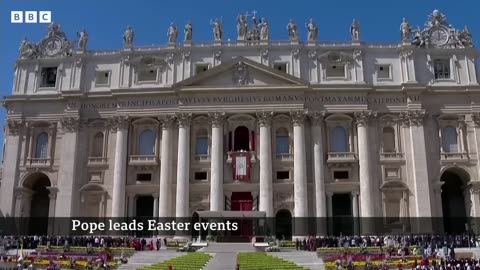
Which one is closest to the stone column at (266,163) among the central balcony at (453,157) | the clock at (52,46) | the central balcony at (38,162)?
the central balcony at (453,157)

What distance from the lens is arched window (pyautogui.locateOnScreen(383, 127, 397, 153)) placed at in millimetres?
57938

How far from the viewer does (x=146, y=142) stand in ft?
196

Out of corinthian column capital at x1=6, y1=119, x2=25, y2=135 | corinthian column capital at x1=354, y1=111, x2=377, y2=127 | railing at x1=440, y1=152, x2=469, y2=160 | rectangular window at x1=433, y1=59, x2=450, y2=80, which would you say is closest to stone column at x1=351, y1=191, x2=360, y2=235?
corinthian column capital at x1=354, y1=111, x2=377, y2=127

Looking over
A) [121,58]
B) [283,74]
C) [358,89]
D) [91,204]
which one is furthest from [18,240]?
[358,89]

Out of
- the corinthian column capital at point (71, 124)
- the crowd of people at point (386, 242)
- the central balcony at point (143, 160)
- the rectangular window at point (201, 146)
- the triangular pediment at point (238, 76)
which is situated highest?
the triangular pediment at point (238, 76)

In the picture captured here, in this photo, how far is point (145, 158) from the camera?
58.2m

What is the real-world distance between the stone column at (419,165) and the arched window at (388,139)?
5.85 feet

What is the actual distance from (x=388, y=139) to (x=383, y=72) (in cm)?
795

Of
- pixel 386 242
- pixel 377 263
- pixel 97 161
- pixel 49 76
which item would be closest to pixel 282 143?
pixel 386 242

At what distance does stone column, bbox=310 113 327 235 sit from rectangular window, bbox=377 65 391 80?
8.76 metres

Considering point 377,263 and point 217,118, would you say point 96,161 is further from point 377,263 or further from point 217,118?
point 377,263

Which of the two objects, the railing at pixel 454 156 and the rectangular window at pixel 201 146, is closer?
the railing at pixel 454 156

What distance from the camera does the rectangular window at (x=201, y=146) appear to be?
58.5 metres

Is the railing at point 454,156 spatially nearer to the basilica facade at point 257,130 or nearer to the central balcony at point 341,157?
the basilica facade at point 257,130
